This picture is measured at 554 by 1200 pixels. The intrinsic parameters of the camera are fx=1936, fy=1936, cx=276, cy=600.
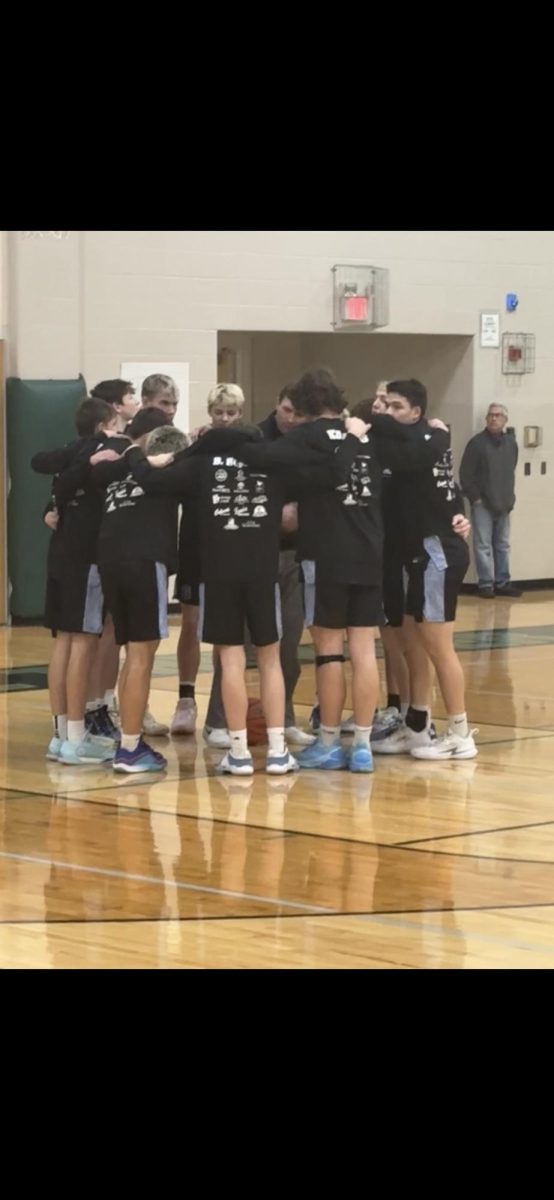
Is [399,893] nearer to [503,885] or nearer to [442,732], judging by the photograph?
[503,885]

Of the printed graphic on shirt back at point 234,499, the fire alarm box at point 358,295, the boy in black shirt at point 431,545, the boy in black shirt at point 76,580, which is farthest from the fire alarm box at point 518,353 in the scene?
the printed graphic on shirt back at point 234,499

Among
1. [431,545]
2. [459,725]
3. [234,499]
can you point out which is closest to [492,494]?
[459,725]

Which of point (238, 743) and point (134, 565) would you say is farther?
point (238, 743)

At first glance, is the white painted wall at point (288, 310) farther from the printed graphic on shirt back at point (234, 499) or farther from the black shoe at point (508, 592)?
the printed graphic on shirt back at point (234, 499)

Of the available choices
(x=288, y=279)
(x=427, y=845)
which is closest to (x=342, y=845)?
(x=427, y=845)

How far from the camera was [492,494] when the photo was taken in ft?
58.1

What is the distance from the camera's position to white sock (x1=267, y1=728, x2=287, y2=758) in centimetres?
830

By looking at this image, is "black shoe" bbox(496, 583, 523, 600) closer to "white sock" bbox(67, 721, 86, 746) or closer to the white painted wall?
the white painted wall

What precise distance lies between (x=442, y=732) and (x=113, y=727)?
1.62m

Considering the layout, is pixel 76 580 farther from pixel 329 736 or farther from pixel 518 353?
pixel 518 353

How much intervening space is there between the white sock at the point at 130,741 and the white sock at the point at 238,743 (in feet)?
1.39

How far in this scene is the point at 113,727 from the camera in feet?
30.8

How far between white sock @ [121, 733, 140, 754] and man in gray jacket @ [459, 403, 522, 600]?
962 centimetres

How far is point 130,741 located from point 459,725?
152cm
